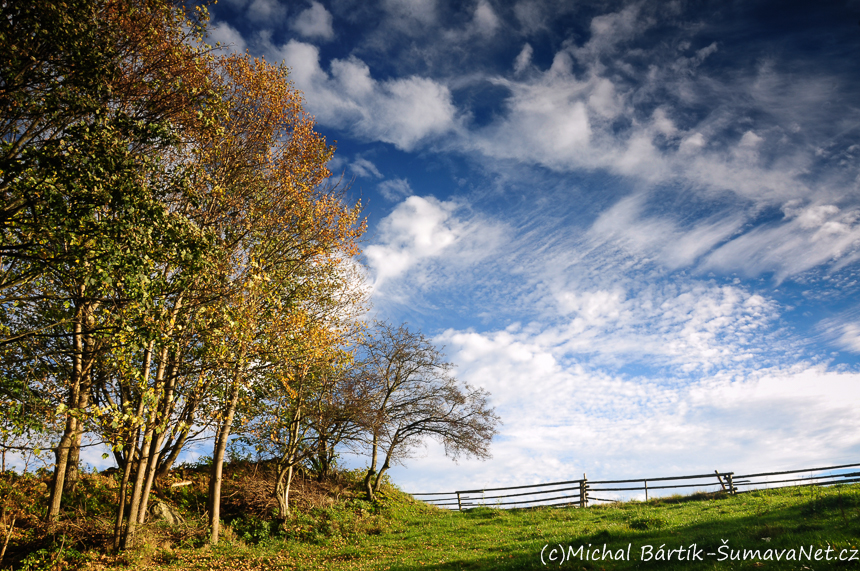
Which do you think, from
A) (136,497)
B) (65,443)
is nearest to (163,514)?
(136,497)

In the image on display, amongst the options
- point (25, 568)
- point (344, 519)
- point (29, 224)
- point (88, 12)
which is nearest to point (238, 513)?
point (344, 519)

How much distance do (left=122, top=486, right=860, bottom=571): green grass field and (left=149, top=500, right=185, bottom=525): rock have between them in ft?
6.98

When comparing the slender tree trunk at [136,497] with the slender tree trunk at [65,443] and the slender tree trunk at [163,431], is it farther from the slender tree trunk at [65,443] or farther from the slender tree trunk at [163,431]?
the slender tree trunk at [65,443]

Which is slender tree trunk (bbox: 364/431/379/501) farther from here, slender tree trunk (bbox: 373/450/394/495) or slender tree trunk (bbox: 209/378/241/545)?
slender tree trunk (bbox: 209/378/241/545)

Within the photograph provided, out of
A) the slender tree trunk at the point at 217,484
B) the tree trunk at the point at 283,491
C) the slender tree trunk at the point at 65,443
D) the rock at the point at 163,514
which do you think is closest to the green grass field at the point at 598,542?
the slender tree trunk at the point at 217,484

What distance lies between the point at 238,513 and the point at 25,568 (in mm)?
8636

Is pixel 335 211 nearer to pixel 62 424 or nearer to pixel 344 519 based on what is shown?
pixel 62 424

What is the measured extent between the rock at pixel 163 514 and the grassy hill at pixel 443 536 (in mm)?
517

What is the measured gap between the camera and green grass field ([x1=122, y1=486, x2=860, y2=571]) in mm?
9375

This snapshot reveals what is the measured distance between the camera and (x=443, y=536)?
18.9 m

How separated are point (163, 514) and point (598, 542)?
14917mm

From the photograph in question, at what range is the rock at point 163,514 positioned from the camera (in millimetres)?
15391

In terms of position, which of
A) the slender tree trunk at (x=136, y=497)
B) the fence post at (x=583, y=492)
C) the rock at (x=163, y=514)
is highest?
the slender tree trunk at (x=136, y=497)

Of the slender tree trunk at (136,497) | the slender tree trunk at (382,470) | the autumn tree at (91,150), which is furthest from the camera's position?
the slender tree trunk at (382,470)
